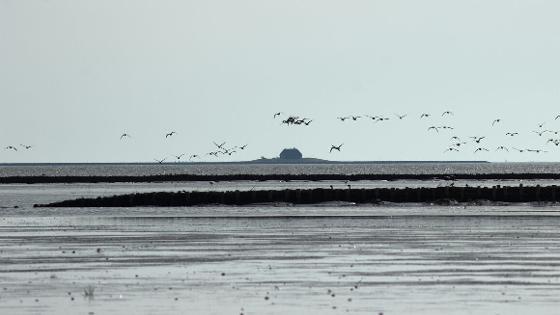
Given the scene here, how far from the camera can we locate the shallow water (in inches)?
1075

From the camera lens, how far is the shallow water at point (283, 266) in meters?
27.3

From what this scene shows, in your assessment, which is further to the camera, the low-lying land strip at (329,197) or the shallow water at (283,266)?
the low-lying land strip at (329,197)

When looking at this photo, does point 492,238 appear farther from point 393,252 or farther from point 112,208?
point 112,208

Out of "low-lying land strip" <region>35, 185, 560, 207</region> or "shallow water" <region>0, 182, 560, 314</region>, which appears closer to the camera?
"shallow water" <region>0, 182, 560, 314</region>

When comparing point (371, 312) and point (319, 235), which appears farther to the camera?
point (319, 235)

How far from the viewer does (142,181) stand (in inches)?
7559

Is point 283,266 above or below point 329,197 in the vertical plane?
above

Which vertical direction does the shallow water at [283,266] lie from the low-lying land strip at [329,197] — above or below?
above

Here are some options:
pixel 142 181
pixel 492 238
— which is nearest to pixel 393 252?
pixel 492 238

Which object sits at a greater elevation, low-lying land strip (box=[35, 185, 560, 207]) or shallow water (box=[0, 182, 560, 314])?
shallow water (box=[0, 182, 560, 314])

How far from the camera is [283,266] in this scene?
1385 inches

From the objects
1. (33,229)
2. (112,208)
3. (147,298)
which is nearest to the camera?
(147,298)

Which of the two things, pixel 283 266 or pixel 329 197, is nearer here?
pixel 283 266

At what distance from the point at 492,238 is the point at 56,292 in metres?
20.5
